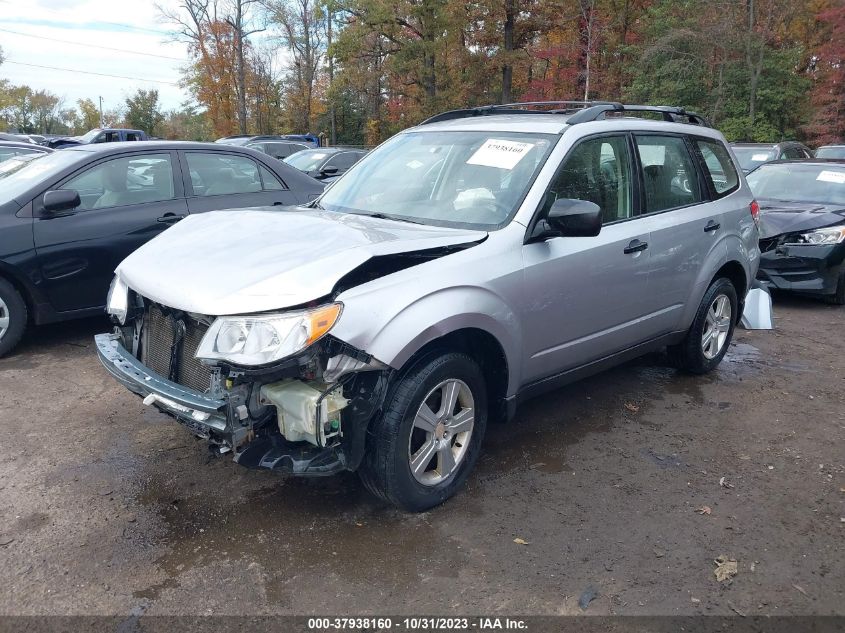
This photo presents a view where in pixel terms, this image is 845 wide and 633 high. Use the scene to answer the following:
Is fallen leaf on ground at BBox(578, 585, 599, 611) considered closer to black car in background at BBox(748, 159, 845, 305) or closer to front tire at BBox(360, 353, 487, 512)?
front tire at BBox(360, 353, 487, 512)

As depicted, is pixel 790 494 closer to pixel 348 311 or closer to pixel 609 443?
pixel 609 443

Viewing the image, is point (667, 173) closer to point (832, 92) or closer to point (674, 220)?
point (674, 220)

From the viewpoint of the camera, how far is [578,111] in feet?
14.0

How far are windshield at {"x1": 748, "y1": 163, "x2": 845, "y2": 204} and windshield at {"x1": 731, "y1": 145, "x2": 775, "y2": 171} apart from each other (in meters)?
4.11

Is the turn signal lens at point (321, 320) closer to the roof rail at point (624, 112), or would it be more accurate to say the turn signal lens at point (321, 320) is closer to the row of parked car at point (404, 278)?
the row of parked car at point (404, 278)

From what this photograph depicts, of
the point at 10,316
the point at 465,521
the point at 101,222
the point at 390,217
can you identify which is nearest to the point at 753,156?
the point at 390,217

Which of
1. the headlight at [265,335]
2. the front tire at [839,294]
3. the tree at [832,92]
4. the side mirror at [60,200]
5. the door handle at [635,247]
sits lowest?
the front tire at [839,294]

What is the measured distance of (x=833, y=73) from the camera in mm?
31203

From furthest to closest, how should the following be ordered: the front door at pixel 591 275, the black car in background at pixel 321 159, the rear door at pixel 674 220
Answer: the black car in background at pixel 321 159 → the rear door at pixel 674 220 → the front door at pixel 591 275

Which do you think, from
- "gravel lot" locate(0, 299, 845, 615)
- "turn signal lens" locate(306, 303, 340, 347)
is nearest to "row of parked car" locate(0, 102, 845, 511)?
"turn signal lens" locate(306, 303, 340, 347)

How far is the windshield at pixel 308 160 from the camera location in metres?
13.8

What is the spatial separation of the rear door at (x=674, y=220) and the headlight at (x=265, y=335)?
99.2 inches

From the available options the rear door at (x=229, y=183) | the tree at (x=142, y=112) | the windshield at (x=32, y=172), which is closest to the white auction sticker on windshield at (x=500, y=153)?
the rear door at (x=229, y=183)

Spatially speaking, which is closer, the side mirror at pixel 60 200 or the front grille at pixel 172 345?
the front grille at pixel 172 345
